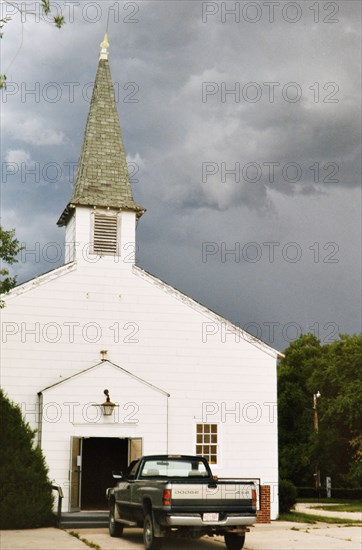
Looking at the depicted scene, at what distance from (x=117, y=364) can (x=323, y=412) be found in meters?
33.3

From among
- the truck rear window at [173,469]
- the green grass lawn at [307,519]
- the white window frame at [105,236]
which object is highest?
the white window frame at [105,236]

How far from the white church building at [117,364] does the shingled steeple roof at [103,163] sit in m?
0.05

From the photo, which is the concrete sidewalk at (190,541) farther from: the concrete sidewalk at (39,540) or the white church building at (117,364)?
the white church building at (117,364)

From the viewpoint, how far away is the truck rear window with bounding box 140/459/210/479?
16778mm

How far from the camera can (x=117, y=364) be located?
23.0m

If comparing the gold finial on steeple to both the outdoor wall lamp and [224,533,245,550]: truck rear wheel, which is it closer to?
the outdoor wall lamp

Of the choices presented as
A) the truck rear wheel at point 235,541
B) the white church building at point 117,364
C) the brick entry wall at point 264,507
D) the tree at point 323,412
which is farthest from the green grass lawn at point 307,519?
the tree at point 323,412

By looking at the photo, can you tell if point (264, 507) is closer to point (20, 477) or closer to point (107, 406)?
point (107, 406)

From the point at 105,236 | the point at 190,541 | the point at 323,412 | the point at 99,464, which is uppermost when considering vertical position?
the point at 105,236

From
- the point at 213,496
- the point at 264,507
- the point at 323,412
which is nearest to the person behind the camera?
the point at 213,496

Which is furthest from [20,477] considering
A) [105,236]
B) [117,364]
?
[105,236]

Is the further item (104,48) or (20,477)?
(104,48)

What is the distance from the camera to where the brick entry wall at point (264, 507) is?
872 inches

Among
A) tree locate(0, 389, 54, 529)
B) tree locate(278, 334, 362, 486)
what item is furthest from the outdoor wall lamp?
tree locate(278, 334, 362, 486)
